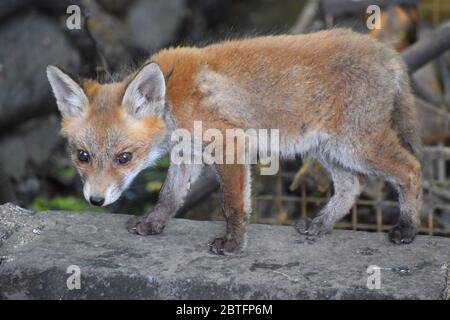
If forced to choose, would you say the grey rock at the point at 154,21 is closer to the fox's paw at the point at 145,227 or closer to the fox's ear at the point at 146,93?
the fox's paw at the point at 145,227

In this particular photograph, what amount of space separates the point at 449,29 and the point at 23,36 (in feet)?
13.5

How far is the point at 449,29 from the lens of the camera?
6.78 meters

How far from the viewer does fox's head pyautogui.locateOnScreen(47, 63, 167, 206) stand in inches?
177

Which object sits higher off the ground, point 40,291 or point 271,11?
point 271,11

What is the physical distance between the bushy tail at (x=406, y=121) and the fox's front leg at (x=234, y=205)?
1056 mm

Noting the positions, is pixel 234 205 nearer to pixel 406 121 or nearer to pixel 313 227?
pixel 313 227

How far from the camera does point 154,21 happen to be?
31.3ft

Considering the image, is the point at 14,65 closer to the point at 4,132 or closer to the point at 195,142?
the point at 4,132

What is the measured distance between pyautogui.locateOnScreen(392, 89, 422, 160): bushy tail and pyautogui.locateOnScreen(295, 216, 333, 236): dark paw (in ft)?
2.37

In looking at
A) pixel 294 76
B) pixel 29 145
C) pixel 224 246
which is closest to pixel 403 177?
pixel 294 76

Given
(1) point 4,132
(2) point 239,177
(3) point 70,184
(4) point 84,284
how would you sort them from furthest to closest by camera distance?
(3) point 70,184 < (1) point 4,132 < (2) point 239,177 < (4) point 84,284

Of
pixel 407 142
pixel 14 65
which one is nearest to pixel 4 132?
pixel 14 65

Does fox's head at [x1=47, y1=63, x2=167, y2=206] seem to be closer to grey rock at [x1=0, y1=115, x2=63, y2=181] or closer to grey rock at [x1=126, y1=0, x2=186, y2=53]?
grey rock at [x1=0, y1=115, x2=63, y2=181]

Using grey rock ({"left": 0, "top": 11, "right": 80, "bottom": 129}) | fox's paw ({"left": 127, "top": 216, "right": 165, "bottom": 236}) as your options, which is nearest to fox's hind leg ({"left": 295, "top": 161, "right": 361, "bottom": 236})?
fox's paw ({"left": 127, "top": 216, "right": 165, "bottom": 236})
